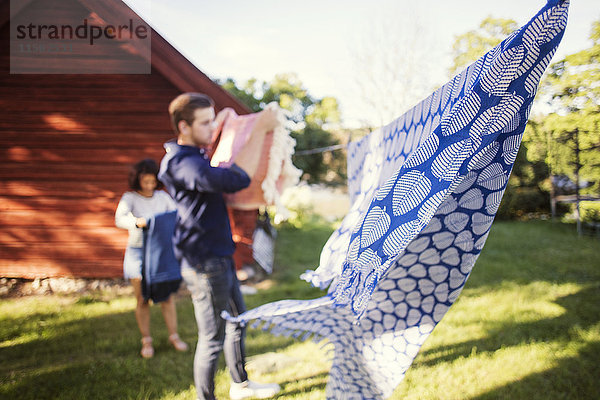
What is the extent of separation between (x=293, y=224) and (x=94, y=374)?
762 cm

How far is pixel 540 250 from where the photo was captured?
6.50 metres

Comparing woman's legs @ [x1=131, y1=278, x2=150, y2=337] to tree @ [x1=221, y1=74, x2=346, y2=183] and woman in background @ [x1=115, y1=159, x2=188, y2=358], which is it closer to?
woman in background @ [x1=115, y1=159, x2=188, y2=358]

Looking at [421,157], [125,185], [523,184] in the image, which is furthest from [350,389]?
[523,184]

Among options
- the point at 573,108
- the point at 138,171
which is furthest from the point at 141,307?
the point at 573,108

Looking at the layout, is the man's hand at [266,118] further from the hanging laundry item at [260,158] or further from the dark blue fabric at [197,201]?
the dark blue fabric at [197,201]

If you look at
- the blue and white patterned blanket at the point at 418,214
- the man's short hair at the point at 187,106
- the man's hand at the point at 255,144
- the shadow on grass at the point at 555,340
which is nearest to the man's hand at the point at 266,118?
the man's hand at the point at 255,144

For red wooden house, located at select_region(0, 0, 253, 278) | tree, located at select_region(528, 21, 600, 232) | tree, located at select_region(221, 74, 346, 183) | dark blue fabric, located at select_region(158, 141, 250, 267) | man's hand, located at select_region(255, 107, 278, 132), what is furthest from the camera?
tree, located at select_region(221, 74, 346, 183)

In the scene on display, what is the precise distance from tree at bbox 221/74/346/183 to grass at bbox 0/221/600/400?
7.77 meters

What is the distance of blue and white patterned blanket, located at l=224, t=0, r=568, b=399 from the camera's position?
45.0 inches

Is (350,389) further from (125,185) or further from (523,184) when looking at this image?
(523,184)

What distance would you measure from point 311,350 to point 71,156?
4329mm

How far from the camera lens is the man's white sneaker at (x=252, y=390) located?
90.8 inches

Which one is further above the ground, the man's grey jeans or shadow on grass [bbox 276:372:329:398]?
the man's grey jeans

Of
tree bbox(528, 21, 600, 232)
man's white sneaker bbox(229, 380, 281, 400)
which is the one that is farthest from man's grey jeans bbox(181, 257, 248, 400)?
tree bbox(528, 21, 600, 232)
